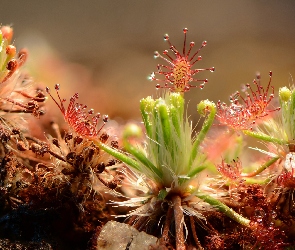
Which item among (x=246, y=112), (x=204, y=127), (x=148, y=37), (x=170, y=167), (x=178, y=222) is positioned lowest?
(x=178, y=222)

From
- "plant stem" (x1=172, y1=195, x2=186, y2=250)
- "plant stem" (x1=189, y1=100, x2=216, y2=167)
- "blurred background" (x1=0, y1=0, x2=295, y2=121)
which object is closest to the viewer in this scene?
"plant stem" (x1=172, y1=195, x2=186, y2=250)

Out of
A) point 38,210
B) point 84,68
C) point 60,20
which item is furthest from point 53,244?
point 60,20

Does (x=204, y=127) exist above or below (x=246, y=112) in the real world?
below

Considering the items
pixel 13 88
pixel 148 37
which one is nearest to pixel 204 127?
pixel 13 88

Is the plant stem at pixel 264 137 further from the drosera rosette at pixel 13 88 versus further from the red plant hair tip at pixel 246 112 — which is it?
the drosera rosette at pixel 13 88

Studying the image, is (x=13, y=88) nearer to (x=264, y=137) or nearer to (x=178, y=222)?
(x=178, y=222)

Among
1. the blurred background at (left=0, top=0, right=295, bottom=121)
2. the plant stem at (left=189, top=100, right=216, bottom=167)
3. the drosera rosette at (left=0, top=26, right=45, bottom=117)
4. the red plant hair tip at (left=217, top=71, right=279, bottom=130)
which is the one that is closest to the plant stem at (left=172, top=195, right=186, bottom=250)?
the plant stem at (left=189, top=100, right=216, bottom=167)

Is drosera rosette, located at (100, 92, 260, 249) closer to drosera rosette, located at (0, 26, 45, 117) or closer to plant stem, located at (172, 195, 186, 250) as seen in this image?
plant stem, located at (172, 195, 186, 250)
